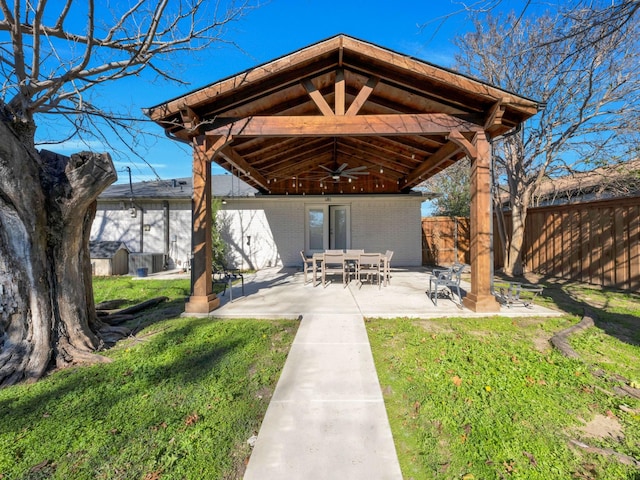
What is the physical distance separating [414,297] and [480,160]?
9.75 feet

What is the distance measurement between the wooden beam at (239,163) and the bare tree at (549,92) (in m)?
7.65

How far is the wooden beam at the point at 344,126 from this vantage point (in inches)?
201

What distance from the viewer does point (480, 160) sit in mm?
5145

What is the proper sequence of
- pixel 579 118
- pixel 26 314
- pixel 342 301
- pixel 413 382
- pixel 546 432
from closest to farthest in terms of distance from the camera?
pixel 546 432 < pixel 413 382 < pixel 26 314 < pixel 342 301 < pixel 579 118

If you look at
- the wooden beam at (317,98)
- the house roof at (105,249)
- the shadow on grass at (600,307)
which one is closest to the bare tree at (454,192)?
the shadow on grass at (600,307)

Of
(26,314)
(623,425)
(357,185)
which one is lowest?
(623,425)

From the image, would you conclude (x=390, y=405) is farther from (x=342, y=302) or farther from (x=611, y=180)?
(x=611, y=180)

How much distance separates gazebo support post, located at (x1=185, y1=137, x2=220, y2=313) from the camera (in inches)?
204

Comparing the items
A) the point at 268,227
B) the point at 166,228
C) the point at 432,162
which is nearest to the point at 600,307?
the point at 432,162

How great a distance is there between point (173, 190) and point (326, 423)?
1323 cm

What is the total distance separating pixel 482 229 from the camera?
5.11 m

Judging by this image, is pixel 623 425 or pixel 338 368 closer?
pixel 623 425

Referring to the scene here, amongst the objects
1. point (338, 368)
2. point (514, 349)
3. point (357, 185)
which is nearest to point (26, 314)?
point (338, 368)

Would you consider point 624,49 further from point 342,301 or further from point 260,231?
point 260,231
